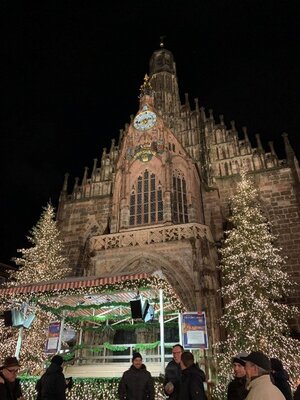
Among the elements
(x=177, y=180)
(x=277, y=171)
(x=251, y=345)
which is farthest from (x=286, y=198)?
(x=251, y=345)

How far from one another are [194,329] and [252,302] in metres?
5.95

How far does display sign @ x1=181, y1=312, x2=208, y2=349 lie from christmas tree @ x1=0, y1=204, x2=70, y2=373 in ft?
21.4

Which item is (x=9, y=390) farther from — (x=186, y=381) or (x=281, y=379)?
(x=281, y=379)

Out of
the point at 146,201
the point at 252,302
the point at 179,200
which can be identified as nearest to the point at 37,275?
the point at 146,201

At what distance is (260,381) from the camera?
2602 mm

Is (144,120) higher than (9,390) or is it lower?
higher

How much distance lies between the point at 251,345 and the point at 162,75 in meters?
28.3

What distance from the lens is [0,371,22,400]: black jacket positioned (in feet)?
15.4

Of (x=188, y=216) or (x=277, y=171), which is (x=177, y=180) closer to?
(x=188, y=216)

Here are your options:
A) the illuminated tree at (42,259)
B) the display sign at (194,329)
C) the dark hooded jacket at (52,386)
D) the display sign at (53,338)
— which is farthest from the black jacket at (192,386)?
the illuminated tree at (42,259)

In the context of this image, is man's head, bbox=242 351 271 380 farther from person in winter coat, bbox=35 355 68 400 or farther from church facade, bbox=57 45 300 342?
church facade, bbox=57 45 300 342

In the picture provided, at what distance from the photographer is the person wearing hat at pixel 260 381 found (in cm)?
245

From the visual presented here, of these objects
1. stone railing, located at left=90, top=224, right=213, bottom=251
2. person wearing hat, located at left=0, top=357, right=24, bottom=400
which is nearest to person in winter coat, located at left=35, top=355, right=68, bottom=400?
person wearing hat, located at left=0, top=357, right=24, bottom=400

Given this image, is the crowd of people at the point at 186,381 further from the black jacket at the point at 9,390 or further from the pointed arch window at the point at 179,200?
the pointed arch window at the point at 179,200
